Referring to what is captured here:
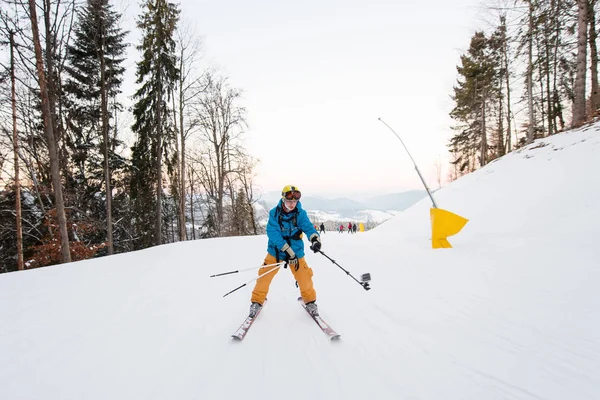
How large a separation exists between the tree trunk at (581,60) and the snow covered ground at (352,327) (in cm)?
678

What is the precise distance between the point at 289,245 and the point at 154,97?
16802 millimetres

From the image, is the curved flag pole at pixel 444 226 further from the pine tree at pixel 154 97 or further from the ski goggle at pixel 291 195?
the pine tree at pixel 154 97

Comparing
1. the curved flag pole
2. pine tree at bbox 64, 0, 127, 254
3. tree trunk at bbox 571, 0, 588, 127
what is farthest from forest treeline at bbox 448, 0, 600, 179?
pine tree at bbox 64, 0, 127, 254

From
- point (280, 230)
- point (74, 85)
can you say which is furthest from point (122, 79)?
point (280, 230)

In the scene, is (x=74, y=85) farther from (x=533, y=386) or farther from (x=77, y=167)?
(x=533, y=386)

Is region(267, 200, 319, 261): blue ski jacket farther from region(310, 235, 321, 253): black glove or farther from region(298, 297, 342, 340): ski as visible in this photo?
region(298, 297, 342, 340): ski

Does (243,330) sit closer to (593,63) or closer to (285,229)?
(285,229)

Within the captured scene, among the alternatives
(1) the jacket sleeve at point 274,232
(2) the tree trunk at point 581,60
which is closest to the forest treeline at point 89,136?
(1) the jacket sleeve at point 274,232

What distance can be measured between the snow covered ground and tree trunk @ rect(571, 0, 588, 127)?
678 centimetres

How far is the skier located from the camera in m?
3.98

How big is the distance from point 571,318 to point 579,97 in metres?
13.9

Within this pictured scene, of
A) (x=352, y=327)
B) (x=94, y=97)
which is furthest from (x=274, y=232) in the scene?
(x=94, y=97)

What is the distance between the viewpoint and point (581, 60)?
36.7ft

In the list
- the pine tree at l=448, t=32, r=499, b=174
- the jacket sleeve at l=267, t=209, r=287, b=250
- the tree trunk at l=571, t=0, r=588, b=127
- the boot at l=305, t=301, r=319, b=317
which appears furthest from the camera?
the pine tree at l=448, t=32, r=499, b=174
